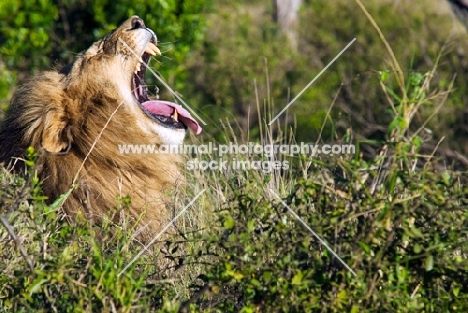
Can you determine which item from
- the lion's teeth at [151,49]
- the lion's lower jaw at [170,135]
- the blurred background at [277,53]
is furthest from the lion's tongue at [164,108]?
the blurred background at [277,53]

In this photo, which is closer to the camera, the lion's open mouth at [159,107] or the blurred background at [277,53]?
the lion's open mouth at [159,107]

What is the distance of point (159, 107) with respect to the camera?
5508 mm

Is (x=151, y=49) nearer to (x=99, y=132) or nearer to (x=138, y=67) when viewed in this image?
(x=138, y=67)

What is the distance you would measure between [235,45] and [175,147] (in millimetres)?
7248

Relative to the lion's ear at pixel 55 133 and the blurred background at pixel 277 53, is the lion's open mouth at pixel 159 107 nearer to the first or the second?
the lion's ear at pixel 55 133

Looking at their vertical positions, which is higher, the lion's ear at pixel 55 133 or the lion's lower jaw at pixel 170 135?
the lion's ear at pixel 55 133

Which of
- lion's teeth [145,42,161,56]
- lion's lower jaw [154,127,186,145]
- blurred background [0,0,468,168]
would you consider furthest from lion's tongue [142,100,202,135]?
blurred background [0,0,468,168]

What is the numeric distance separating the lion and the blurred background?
8.44 ft

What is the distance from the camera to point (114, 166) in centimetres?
486

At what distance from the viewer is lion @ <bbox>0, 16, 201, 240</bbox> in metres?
4.66

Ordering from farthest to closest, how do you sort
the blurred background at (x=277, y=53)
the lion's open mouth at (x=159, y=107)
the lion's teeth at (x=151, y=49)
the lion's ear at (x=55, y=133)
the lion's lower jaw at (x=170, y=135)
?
the blurred background at (x=277, y=53) < the lion's teeth at (x=151, y=49) < the lion's open mouth at (x=159, y=107) < the lion's lower jaw at (x=170, y=135) < the lion's ear at (x=55, y=133)

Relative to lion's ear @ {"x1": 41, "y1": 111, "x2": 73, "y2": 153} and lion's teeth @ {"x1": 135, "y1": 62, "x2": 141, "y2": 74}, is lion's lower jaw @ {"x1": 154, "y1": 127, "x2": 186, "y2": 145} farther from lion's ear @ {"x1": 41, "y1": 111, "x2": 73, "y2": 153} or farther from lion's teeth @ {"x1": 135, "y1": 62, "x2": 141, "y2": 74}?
lion's ear @ {"x1": 41, "y1": 111, "x2": 73, "y2": 153}

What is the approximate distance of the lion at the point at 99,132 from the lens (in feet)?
15.3

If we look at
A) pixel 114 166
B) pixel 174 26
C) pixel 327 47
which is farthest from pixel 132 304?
pixel 327 47
